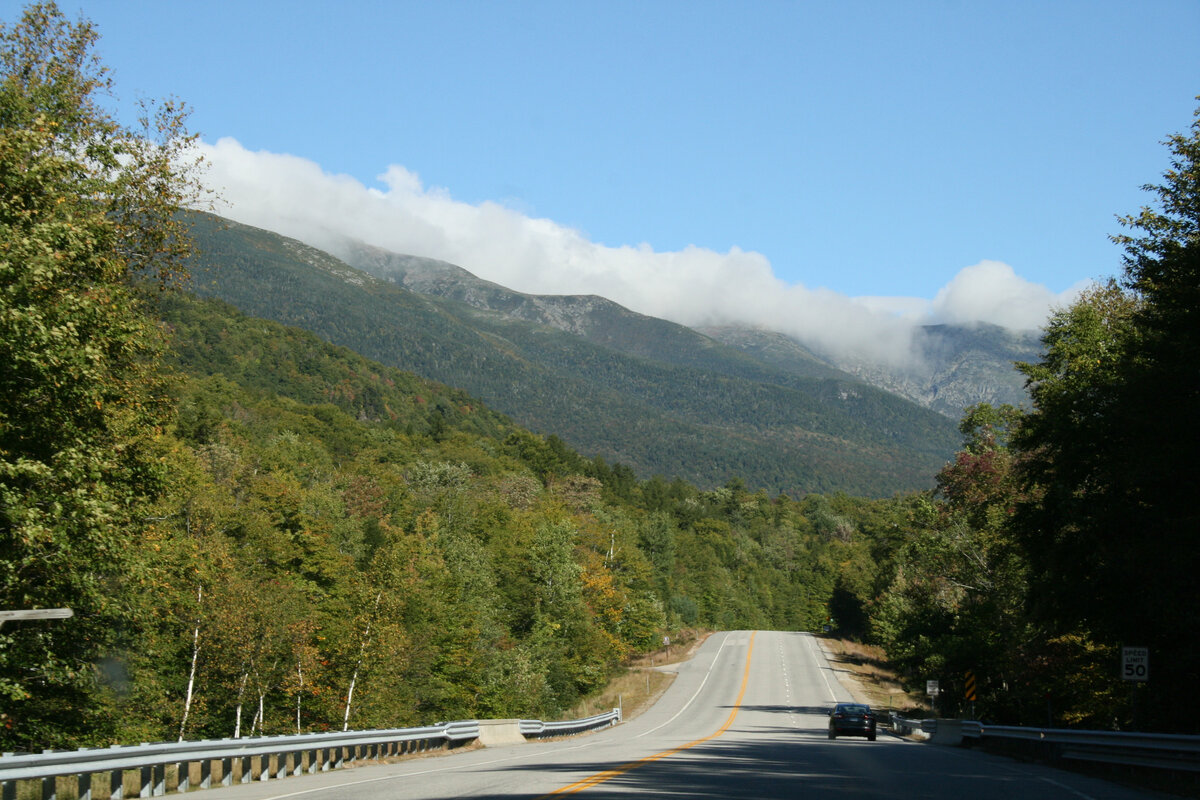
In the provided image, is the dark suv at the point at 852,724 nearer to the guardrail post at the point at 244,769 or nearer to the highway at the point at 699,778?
the highway at the point at 699,778

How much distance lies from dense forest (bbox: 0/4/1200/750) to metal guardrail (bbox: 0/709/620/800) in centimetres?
382

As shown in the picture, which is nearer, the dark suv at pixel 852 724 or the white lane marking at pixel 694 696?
the dark suv at pixel 852 724

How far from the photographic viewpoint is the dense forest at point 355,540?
61.2 feet

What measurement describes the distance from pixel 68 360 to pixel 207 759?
6.71 metres

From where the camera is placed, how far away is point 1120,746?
67.2 feet

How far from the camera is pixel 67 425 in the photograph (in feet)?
61.6

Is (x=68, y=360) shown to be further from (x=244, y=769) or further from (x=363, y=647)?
(x=363, y=647)

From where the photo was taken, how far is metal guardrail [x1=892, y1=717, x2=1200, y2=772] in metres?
18.3

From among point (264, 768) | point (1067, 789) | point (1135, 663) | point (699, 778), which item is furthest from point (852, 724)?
point (264, 768)

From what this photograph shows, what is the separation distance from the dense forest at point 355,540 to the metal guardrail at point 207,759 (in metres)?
3.82

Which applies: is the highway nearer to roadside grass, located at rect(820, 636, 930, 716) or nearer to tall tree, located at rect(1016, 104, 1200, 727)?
tall tree, located at rect(1016, 104, 1200, 727)

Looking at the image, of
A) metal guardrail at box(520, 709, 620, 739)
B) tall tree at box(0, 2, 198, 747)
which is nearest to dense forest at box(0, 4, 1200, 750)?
tall tree at box(0, 2, 198, 747)

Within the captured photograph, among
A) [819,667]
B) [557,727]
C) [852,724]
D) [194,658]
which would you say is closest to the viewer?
[557,727]

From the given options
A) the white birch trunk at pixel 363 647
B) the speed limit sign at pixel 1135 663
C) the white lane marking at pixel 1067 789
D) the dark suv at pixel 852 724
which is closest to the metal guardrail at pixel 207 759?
the white lane marking at pixel 1067 789
